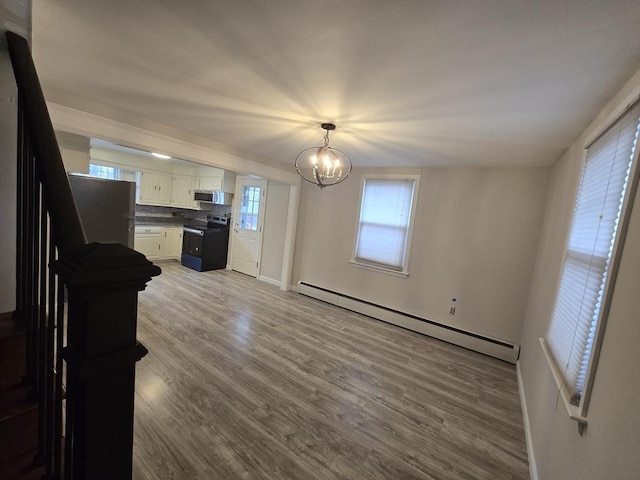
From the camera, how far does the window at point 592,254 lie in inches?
47.4

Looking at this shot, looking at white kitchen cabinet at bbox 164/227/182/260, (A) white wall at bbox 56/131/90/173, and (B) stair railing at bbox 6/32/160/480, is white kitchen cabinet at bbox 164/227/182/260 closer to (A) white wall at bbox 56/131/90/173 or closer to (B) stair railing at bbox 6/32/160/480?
(A) white wall at bbox 56/131/90/173

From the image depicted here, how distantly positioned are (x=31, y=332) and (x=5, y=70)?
109cm

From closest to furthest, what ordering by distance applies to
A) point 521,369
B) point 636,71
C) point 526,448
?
point 636,71, point 526,448, point 521,369

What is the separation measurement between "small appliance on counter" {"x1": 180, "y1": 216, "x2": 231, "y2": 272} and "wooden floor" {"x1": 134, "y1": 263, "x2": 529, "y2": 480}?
79.3 inches

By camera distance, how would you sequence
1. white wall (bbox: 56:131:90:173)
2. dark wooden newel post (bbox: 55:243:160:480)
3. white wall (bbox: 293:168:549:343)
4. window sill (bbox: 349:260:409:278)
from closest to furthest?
1. dark wooden newel post (bbox: 55:243:160:480)
2. white wall (bbox: 56:131:90:173)
3. white wall (bbox: 293:168:549:343)
4. window sill (bbox: 349:260:409:278)

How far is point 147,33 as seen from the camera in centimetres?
144

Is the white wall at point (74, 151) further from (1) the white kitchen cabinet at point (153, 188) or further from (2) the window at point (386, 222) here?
(2) the window at point (386, 222)

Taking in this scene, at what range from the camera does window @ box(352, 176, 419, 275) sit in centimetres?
401

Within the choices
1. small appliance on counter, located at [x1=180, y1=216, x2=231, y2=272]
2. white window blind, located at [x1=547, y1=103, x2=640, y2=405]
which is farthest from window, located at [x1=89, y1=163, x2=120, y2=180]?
white window blind, located at [x1=547, y1=103, x2=640, y2=405]

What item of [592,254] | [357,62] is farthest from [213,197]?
[592,254]

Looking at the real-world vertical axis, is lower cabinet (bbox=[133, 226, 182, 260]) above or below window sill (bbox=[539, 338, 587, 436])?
below

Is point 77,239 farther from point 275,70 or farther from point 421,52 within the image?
point 421,52

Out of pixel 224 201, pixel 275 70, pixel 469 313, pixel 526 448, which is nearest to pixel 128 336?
pixel 275 70

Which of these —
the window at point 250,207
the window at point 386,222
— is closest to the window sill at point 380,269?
the window at point 386,222
